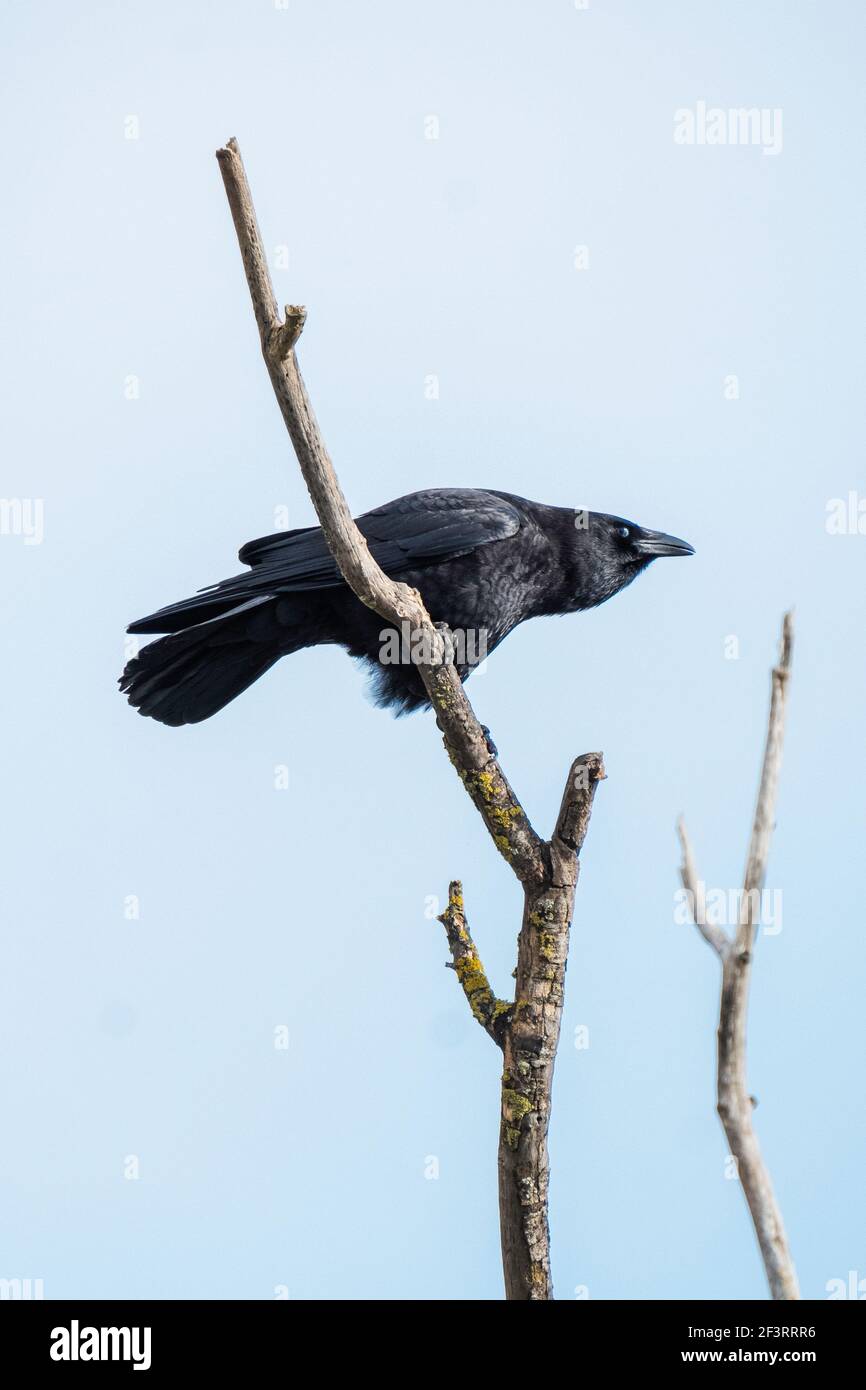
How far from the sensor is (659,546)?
7.05 m

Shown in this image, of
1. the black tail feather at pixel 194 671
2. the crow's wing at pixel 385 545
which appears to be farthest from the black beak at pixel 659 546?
the black tail feather at pixel 194 671

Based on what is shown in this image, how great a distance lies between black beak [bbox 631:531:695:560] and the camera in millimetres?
7059

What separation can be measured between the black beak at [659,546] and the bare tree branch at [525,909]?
244 centimetres

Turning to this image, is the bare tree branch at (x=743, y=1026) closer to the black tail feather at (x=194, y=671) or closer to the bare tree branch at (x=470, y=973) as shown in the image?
the bare tree branch at (x=470, y=973)

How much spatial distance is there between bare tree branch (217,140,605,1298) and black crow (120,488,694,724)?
88cm

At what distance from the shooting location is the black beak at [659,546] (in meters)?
7.06

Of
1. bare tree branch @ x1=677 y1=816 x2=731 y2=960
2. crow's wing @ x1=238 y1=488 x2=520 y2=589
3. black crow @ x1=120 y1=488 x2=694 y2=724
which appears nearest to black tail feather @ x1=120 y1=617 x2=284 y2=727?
black crow @ x1=120 y1=488 x2=694 y2=724

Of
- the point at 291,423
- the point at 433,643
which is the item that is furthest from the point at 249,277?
the point at 433,643

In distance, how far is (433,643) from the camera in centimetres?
475

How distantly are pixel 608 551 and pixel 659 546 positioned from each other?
0.30m

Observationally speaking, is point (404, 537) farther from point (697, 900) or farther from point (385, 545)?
point (697, 900)
